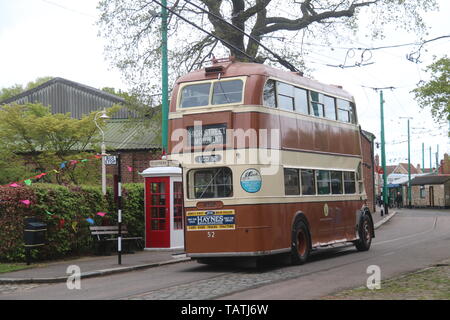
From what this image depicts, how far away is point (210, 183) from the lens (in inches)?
598

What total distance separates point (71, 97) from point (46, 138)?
1537 cm

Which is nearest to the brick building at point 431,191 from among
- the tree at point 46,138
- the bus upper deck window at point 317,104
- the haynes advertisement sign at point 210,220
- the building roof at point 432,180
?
the building roof at point 432,180

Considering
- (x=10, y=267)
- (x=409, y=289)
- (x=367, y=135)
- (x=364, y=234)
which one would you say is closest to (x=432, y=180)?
(x=367, y=135)

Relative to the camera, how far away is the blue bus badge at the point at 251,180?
14.7 m

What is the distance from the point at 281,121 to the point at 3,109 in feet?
56.4

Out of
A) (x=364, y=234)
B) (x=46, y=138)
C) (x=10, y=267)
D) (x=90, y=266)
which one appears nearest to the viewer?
(x=10, y=267)

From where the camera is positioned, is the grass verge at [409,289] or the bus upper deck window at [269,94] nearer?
the grass verge at [409,289]

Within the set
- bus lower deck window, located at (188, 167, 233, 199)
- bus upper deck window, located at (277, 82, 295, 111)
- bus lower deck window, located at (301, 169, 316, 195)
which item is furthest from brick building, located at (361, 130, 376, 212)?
bus lower deck window, located at (188, 167, 233, 199)

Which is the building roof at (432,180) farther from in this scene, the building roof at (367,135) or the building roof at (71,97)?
the building roof at (71,97)

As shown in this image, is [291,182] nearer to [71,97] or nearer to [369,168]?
[71,97]

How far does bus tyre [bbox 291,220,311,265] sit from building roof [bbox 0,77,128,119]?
2685 cm

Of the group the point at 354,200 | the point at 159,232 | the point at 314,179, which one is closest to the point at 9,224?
the point at 159,232

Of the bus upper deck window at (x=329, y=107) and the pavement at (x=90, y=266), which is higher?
the bus upper deck window at (x=329, y=107)
